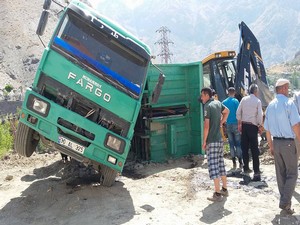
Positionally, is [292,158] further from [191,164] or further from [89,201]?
[191,164]

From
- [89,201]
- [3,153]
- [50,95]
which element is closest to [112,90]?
[50,95]

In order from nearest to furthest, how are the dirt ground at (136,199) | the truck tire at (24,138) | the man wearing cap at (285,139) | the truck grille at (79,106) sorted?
1. the man wearing cap at (285,139)
2. the dirt ground at (136,199)
3. the truck grille at (79,106)
4. the truck tire at (24,138)

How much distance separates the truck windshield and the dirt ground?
1.77 metres

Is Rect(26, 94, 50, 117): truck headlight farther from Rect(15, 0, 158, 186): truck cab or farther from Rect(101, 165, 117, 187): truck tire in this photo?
Rect(101, 165, 117, 187): truck tire

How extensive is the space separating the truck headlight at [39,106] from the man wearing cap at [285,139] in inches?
130

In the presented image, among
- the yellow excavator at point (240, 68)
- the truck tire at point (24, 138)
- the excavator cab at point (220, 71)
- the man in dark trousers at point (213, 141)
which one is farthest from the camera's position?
the excavator cab at point (220, 71)

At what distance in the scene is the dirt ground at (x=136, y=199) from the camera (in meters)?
4.95

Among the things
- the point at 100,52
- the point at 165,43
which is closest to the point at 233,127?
the point at 100,52

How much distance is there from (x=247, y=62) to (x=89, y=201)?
6180 millimetres

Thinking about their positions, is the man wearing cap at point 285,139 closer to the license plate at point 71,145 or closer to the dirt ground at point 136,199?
the dirt ground at point 136,199

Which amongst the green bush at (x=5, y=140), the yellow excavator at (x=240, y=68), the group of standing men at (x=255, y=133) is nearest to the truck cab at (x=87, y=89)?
the group of standing men at (x=255, y=133)

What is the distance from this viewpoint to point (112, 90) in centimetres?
560

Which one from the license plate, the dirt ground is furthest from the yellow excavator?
the license plate

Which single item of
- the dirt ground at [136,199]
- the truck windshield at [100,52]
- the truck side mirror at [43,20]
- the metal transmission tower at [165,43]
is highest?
the metal transmission tower at [165,43]
